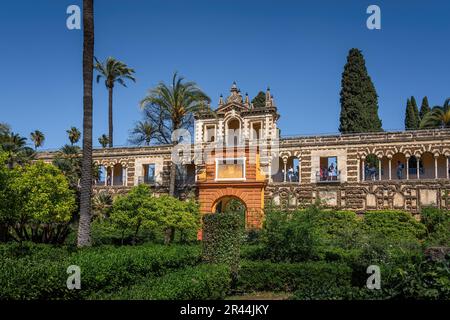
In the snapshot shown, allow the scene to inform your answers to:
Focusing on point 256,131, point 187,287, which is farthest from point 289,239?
point 256,131

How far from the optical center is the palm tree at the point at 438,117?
3862 centimetres

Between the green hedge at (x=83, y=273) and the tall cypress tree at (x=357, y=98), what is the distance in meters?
27.1

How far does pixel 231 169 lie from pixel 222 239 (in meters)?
15.7

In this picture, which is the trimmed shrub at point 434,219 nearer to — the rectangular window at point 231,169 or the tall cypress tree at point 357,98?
the rectangular window at point 231,169

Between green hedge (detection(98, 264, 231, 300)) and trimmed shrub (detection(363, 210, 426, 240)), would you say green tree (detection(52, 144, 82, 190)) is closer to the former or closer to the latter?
trimmed shrub (detection(363, 210, 426, 240))

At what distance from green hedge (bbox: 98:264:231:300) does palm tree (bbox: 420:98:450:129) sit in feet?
94.5

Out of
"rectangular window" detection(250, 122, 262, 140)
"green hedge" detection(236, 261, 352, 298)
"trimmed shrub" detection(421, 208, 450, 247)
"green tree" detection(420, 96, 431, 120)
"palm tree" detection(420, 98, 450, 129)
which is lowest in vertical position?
"green hedge" detection(236, 261, 352, 298)

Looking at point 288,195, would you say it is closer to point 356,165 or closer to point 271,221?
point 356,165

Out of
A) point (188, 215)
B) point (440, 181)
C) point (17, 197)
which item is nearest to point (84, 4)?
point (17, 197)

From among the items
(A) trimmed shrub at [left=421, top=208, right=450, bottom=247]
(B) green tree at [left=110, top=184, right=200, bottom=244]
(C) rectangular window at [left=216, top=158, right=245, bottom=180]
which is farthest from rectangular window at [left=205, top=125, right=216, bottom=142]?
(A) trimmed shrub at [left=421, top=208, right=450, bottom=247]

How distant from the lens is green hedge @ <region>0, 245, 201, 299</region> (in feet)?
38.5

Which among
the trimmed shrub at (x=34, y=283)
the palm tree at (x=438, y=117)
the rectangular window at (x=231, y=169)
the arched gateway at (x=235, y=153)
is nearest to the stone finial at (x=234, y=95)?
the arched gateway at (x=235, y=153)
